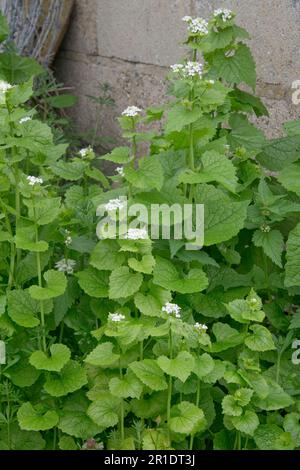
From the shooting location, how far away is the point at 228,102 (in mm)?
2523

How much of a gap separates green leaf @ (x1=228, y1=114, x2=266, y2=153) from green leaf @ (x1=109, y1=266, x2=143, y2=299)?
0.70 metres

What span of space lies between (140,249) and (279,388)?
459 millimetres

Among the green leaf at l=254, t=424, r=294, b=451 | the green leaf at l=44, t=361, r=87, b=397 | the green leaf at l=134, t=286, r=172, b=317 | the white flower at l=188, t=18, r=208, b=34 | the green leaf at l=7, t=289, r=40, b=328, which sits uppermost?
the white flower at l=188, t=18, r=208, b=34

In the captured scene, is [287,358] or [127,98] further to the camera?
[127,98]

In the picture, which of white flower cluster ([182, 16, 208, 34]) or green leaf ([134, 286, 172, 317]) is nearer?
green leaf ([134, 286, 172, 317])

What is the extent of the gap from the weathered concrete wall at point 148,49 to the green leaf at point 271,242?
1.06 meters

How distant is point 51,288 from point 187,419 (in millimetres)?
450

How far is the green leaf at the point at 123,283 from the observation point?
80.1 inches

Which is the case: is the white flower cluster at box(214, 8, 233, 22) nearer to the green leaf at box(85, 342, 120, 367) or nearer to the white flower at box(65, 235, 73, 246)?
the white flower at box(65, 235, 73, 246)

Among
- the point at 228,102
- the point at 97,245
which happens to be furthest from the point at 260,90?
the point at 97,245

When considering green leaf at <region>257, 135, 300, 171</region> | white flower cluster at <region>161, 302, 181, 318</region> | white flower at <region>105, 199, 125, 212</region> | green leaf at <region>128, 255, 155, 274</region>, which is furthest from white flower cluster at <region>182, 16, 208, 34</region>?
white flower cluster at <region>161, 302, 181, 318</region>

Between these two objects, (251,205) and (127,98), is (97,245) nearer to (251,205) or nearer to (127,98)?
(251,205)

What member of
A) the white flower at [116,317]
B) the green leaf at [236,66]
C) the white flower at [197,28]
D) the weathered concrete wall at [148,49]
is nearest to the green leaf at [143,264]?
the white flower at [116,317]

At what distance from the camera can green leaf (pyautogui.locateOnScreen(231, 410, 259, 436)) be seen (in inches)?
79.0
